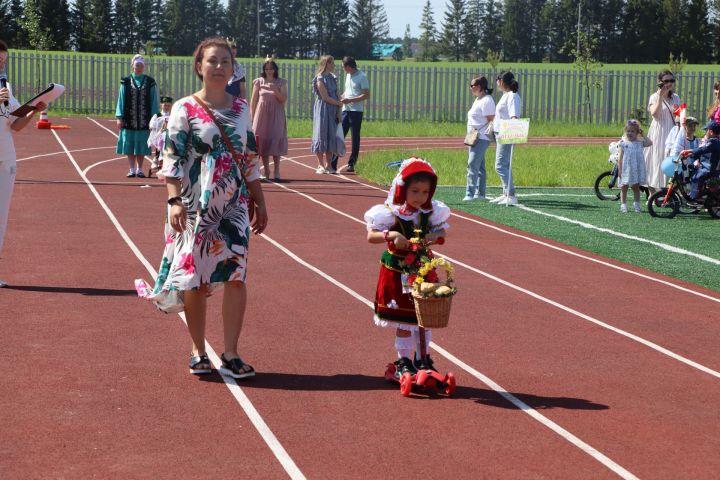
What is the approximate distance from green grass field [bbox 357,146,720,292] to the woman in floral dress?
5773 mm

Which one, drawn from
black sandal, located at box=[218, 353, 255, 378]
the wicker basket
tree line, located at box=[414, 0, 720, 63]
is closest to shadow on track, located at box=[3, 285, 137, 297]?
black sandal, located at box=[218, 353, 255, 378]

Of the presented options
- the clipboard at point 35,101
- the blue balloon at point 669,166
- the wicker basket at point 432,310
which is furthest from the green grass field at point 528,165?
the wicker basket at point 432,310

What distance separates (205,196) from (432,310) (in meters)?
1.51

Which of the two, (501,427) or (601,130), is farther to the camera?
(601,130)

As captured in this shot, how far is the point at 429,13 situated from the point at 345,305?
501 feet

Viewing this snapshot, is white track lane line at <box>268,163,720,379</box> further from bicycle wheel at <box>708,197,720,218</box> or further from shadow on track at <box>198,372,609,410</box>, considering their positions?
bicycle wheel at <box>708,197,720,218</box>

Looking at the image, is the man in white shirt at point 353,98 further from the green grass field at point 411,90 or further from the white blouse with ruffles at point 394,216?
the green grass field at point 411,90

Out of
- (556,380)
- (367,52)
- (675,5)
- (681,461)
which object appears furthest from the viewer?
(367,52)

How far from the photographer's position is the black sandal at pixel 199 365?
712cm

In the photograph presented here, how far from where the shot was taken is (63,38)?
92812 mm

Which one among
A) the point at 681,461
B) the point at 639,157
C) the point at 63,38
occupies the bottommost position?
the point at 681,461

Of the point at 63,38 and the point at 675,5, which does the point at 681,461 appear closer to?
the point at 63,38

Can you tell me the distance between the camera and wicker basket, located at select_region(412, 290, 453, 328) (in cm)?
664

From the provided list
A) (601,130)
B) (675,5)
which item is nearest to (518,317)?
(601,130)
